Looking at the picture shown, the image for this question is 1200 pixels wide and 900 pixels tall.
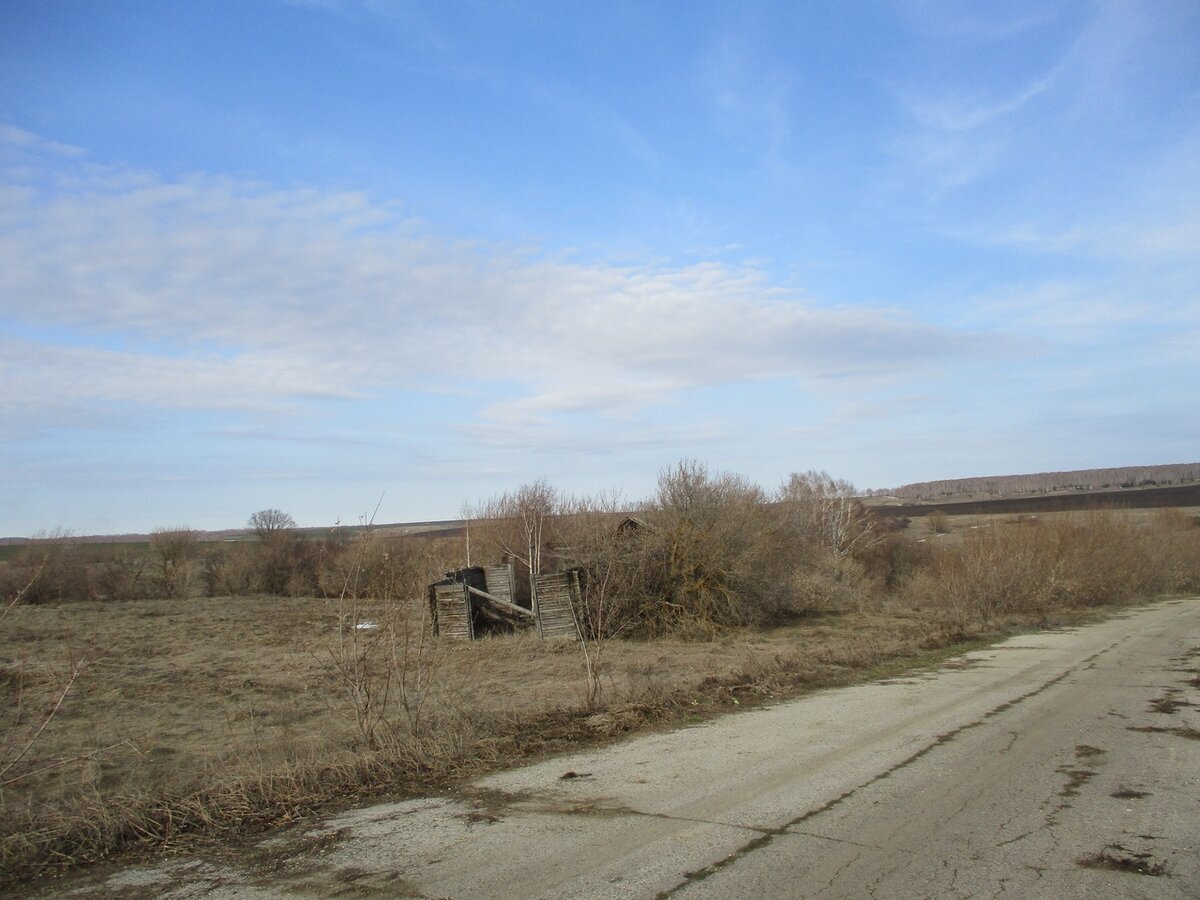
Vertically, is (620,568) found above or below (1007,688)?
above

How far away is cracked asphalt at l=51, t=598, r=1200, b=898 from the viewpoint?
16.9ft

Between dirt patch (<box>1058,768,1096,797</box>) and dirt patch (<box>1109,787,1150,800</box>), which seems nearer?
dirt patch (<box>1109,787,1150,800</box>)

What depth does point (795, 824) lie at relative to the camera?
20.2 feet

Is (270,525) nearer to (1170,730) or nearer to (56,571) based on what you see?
(56,571)

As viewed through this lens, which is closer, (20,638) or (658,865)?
(658,865)

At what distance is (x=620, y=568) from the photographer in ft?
89.1

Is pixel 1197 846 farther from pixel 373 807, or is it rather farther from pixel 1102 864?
pixel 373 807

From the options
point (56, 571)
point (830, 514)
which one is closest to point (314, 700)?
point (56, 571)

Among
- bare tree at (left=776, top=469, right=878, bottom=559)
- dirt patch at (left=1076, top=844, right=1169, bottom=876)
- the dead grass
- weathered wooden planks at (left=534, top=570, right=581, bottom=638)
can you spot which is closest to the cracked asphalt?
dirt patch at (left=1076, top=844, right=1169, bottom=876)

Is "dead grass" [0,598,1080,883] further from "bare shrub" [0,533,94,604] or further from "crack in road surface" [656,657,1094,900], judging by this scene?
"bare shrub" [0,533,94,604]

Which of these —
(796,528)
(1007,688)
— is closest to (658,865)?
(1007,688)

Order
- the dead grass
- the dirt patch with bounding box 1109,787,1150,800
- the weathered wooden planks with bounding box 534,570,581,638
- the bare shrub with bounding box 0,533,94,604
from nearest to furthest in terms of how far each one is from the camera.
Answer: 1. the dead grass
2. the dirt patch with bounding box 1109,787,1150,800
3. the weathered wooden planks with bounding box 534,570,581,638
4. the bare shrub with bounding box 0,533,94,604

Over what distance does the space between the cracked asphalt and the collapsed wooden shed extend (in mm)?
15959

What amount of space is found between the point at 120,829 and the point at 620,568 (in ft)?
70.1
